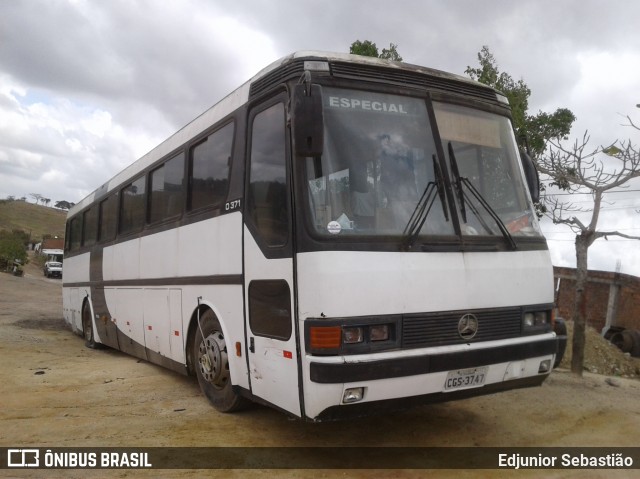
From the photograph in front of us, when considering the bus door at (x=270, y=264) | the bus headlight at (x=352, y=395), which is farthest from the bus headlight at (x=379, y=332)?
the bus door at (x=270, y=264)

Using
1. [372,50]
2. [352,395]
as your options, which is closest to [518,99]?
[372,50]

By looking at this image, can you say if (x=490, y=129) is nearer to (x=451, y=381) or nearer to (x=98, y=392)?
(x=451, y=381)

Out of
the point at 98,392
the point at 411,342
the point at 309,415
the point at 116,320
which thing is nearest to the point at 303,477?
the point at 309,415

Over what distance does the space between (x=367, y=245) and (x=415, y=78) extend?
1.65m

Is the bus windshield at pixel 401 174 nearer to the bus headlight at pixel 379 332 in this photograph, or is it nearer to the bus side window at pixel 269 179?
the bus side window at pixel 269 179

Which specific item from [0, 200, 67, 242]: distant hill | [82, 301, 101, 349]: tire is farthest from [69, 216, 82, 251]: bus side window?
[0, 200, 67, 242]: distant hill

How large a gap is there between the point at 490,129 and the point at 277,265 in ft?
7.84

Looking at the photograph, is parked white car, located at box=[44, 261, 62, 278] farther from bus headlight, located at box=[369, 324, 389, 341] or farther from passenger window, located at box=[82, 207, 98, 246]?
bus headlight, located at box=[369, 324, 389, 341]

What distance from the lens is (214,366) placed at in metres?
5.71

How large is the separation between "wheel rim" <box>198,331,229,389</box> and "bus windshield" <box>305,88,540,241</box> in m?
2.15

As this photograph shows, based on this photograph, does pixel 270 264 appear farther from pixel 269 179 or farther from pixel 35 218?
pixel 35 218

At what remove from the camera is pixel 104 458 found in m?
4.77

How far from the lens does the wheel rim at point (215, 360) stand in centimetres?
562

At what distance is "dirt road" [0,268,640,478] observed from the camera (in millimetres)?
5012
